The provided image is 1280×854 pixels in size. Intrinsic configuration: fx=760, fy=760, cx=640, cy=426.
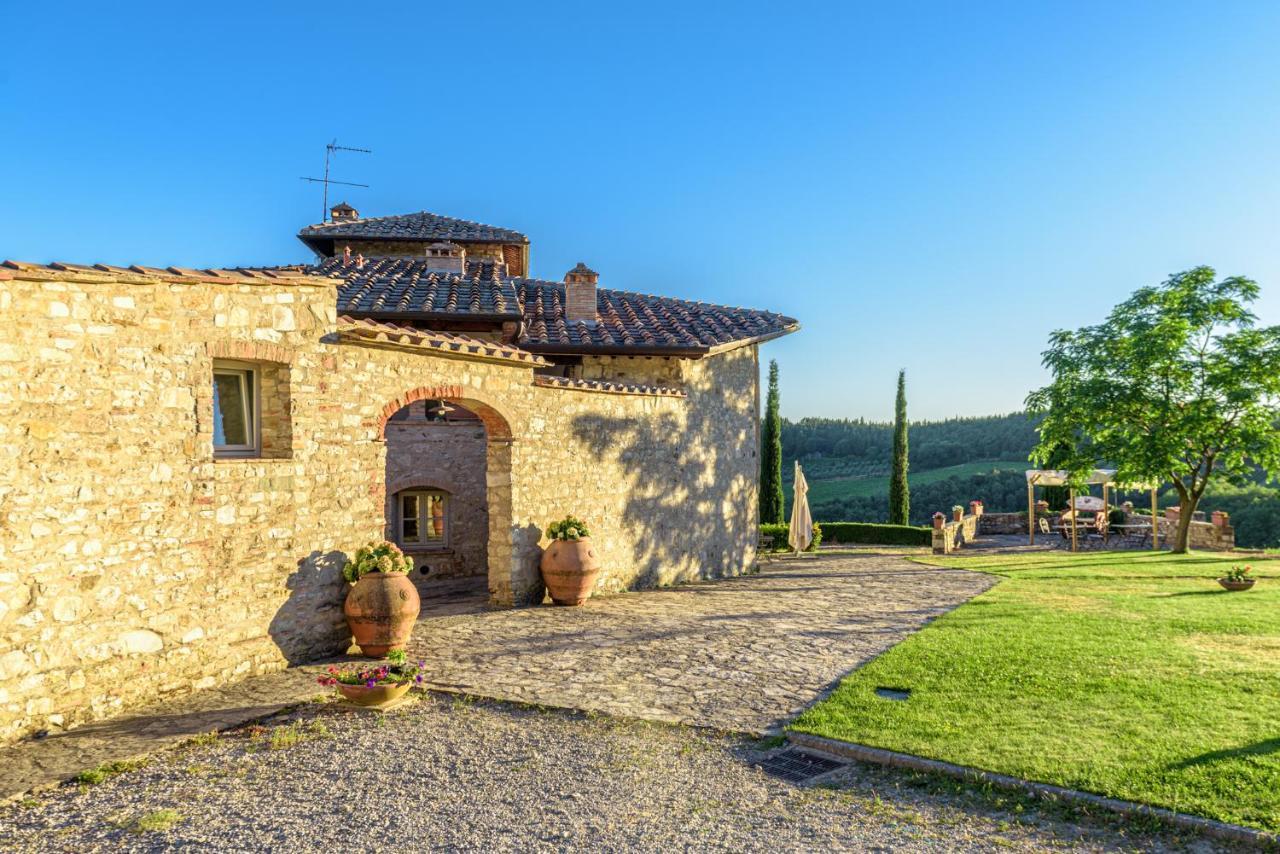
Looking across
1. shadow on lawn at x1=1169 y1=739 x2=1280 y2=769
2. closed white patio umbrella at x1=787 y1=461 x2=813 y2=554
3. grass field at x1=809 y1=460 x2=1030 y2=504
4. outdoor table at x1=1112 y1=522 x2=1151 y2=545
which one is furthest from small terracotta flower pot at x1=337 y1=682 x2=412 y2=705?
grass field at x1=809 y1=460 x2=1030 y2=504

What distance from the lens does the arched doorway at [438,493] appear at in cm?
1336

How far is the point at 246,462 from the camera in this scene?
7.05m

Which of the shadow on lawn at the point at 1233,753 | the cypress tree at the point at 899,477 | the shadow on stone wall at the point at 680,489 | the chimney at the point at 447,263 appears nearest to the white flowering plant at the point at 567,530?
the shadow on stone wall at the point at 680,489

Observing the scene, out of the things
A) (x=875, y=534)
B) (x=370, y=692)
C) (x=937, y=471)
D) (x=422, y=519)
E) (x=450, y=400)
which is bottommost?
(x=875, y=534)

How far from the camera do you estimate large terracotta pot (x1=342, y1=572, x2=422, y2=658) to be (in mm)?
7645

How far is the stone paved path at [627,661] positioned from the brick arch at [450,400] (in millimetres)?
2429

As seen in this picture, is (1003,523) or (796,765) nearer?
(796,765)

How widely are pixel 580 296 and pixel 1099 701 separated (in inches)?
445

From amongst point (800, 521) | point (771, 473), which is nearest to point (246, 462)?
point (800, 521)

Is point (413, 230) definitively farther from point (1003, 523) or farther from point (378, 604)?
point (1003, 523)

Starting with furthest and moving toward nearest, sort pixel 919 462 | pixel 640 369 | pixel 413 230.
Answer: pixel 919 462 < pixel 413 230 < pixel 640 369

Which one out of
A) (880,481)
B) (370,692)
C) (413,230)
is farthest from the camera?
(880,481)

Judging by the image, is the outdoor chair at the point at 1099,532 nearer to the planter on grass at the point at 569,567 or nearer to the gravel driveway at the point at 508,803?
the planter on grass at the point at 569,567

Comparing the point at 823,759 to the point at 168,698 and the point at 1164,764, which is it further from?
the point at 168,698
